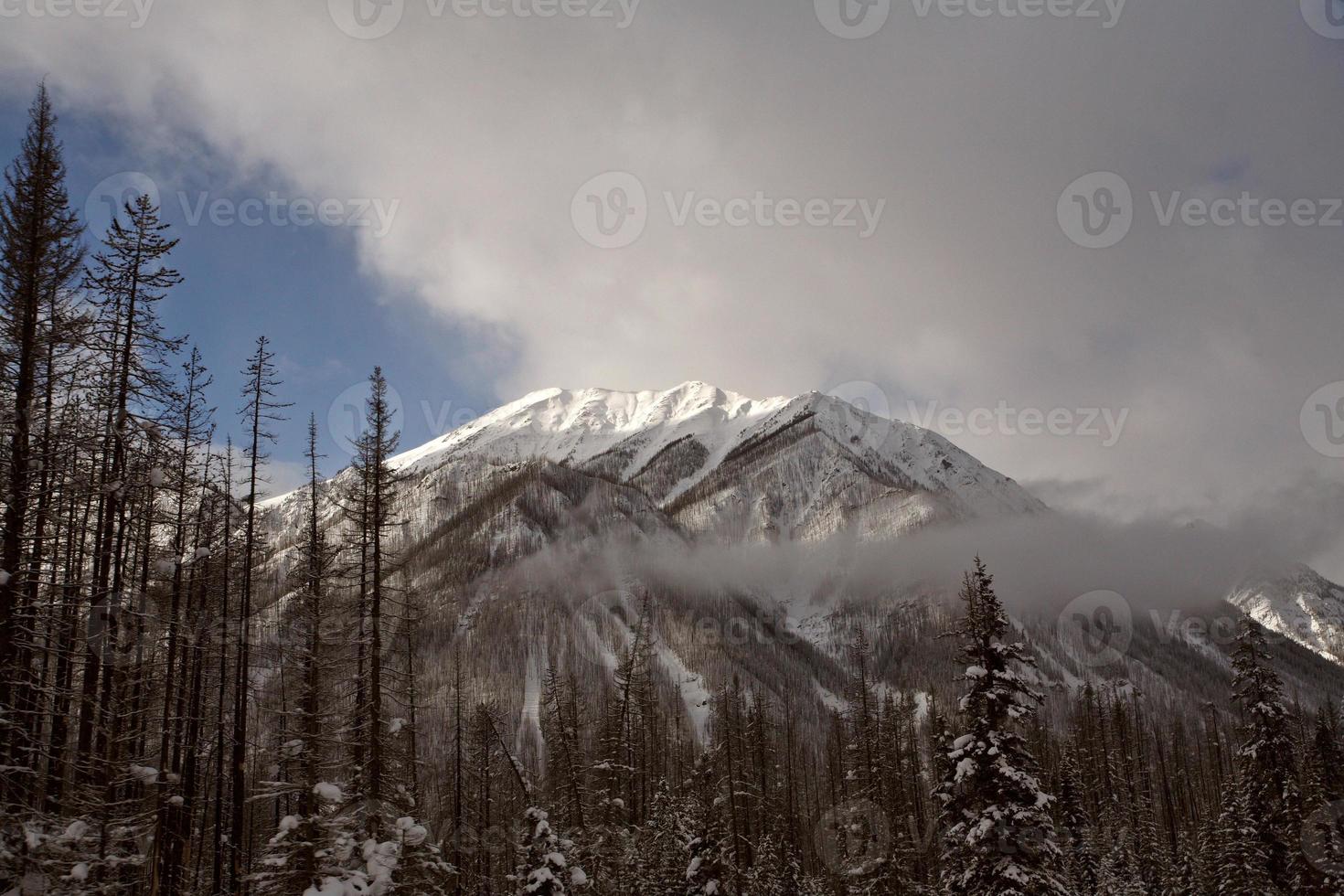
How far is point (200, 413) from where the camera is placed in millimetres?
22594

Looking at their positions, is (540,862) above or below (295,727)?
below

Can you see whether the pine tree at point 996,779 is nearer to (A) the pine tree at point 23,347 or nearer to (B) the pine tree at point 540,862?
(B) the pine tree at point 540,862

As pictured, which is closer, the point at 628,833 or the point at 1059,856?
the point at 1059,856

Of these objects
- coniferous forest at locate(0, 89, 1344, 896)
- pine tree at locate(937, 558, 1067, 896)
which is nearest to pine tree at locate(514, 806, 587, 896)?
coniferous forest at locate(0, 89, 1344, 896)

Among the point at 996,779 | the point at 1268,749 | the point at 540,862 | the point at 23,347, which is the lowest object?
the point at 540,862

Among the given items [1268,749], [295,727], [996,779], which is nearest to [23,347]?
[295,727]

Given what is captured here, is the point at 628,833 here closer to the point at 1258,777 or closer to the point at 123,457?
the point at 1258,777

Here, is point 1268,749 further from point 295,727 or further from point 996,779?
point 295,727

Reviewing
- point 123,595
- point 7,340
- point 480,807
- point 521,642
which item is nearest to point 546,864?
point 123,595

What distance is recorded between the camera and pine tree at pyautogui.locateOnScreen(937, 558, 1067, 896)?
20859mm

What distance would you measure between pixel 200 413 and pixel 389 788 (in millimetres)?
12115

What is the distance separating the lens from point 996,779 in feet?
70.3

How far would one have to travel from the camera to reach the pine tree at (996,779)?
2086cm

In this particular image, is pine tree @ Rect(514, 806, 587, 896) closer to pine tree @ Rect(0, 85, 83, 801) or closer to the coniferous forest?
the coniferous forest
